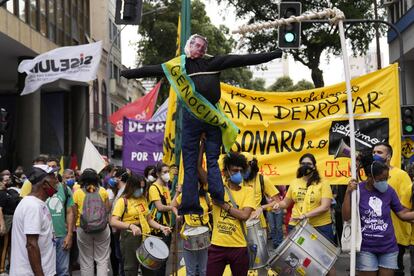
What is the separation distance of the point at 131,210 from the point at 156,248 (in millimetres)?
965

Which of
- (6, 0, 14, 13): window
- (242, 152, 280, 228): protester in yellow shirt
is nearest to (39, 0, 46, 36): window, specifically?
(6, 0, 14, 13): window

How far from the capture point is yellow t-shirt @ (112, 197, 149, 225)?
10.5 metres

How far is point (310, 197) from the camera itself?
992 centimetres

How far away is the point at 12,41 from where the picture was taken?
2625 centimetres

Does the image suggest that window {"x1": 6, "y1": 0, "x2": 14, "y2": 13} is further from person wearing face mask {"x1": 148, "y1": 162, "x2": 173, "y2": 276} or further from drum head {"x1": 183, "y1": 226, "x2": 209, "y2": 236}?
drum head {"x1": 183, "y1": 226, "x2": 209, "y2": 236}

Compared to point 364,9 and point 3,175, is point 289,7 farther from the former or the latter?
point 364,9

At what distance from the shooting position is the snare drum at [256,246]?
8586 millimetres

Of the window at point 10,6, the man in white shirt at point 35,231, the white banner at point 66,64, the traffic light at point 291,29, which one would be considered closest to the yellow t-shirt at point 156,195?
the traffic light at point 291,29

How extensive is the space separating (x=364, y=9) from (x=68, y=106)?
51.3ft

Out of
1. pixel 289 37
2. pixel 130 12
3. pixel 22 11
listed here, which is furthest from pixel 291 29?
pixel 22 11

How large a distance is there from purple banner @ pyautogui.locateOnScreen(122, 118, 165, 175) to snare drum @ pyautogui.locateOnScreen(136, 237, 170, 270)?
7.80 metres

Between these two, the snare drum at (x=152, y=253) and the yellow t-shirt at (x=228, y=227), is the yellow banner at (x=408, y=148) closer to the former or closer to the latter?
the snare drum at (x=152, y=253)

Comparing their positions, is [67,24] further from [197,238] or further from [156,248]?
[197,238]

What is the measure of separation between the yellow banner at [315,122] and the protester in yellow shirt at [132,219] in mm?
2005
